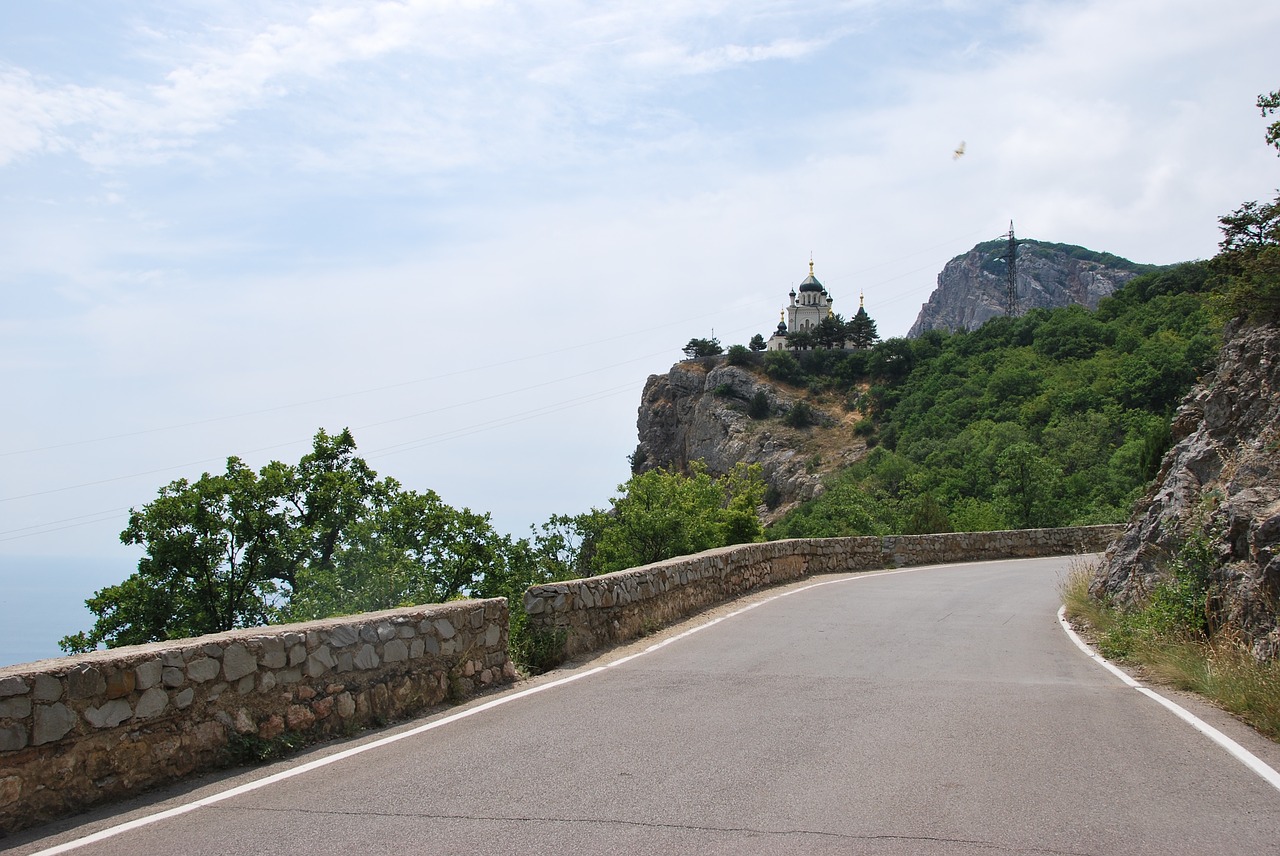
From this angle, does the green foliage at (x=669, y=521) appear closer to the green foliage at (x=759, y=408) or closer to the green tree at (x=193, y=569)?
the green tree at (x=193, y=569)

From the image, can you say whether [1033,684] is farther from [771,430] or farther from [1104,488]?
[771,430]

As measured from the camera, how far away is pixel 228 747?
6.28 metres

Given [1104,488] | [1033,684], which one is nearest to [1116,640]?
[1033,684]

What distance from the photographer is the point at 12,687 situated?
5.08 meters

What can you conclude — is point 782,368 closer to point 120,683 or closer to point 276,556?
point 276,556

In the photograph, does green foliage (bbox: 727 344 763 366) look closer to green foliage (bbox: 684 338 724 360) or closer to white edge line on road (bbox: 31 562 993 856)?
green foliage (bbox: 684 338 724 360)

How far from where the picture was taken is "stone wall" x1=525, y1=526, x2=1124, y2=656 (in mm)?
10860

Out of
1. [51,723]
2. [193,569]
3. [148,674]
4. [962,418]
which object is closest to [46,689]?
[51,723]

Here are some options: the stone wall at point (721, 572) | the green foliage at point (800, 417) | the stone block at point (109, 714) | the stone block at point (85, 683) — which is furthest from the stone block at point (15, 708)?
the green foliage at point (800, 417)

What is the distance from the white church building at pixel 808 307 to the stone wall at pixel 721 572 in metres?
116

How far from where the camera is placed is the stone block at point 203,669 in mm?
6137

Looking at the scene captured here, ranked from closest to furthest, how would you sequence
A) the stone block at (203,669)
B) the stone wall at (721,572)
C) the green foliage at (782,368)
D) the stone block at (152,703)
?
the stone block at (152,703), the stone block at (203,669), the stone wall at (721,572), the green foliage at (782,368)

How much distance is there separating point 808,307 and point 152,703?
151 metres

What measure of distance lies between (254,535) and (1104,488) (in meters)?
37.7
